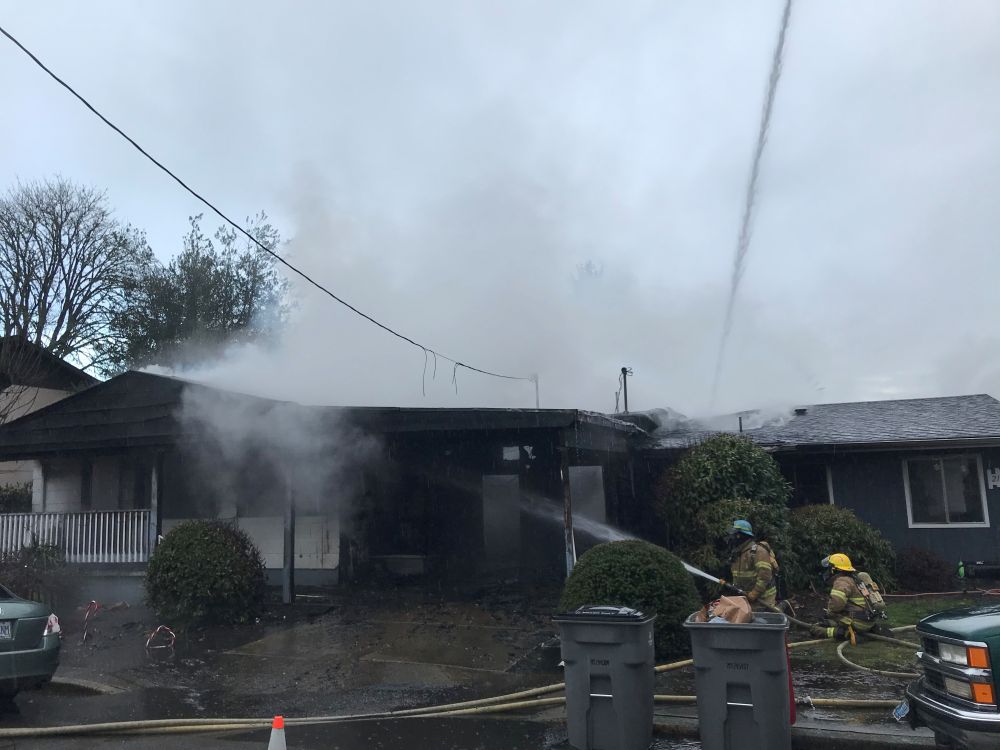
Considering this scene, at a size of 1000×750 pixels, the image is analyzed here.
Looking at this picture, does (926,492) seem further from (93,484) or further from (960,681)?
(93,484)

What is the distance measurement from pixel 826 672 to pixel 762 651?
273 centimetres

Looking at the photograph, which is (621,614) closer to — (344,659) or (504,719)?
(504,719)

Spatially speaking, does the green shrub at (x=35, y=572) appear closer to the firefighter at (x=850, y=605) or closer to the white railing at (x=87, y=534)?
the white railing at (x=87, y=534)

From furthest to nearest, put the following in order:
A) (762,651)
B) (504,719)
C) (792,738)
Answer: (504,719), (792,738), (762,651)

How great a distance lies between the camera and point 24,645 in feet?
22.3

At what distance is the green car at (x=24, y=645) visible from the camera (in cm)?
668

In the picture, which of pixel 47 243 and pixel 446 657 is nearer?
pixel 446 657

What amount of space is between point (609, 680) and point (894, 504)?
33.2 feet

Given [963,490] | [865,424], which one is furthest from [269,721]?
[865,424]

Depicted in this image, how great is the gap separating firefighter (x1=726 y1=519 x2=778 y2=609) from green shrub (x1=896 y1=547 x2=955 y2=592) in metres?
6.21

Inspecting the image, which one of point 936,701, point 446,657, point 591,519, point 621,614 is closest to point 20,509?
point 591,519

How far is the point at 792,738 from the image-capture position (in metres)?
5.37

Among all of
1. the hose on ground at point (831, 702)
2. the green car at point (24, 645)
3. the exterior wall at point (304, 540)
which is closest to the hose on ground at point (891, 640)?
the hose on ground at point (831, 702)

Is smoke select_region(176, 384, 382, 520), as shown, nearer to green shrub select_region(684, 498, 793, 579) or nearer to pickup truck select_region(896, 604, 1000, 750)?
green shrub select_region(684, 498, 793, 579)
